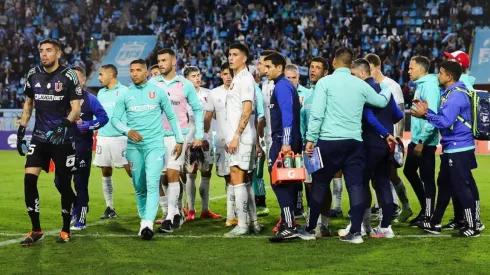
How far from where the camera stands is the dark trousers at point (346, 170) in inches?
353

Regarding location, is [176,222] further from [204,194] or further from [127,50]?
[127,50]

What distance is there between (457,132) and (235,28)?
27430 mm

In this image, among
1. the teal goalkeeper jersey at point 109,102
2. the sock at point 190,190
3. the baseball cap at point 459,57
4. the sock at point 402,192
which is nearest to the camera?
the baseball cap at point 459,57

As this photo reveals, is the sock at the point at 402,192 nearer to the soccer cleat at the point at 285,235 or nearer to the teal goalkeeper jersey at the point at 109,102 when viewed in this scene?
the soccer cleat at the point at 285,235

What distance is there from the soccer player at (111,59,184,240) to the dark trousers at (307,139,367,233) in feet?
6.18

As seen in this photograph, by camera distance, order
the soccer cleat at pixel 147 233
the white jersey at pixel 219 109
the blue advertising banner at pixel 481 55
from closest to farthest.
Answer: the soccer cleat at pixel 147 233
the white jersey at pixel 219 109
the blue advertising banner at pixel 481 55

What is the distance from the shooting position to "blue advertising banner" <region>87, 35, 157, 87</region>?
3809 cm

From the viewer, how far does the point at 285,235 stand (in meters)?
9.27

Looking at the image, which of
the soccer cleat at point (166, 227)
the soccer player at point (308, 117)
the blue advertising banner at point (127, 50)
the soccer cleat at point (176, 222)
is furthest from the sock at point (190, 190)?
the blue advertising banner at point (127, 50)

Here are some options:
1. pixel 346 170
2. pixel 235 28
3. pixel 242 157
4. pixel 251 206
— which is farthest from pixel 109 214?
pixel 235 28

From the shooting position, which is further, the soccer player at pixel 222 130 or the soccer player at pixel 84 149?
the soccer player at pixel 222 130

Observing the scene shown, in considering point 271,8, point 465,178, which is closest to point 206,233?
point 465,178

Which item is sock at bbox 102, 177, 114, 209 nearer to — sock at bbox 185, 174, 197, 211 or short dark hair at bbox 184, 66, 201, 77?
sock at bbox 185, 174, 197, 211

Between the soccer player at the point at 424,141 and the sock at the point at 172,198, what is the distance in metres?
3.06
